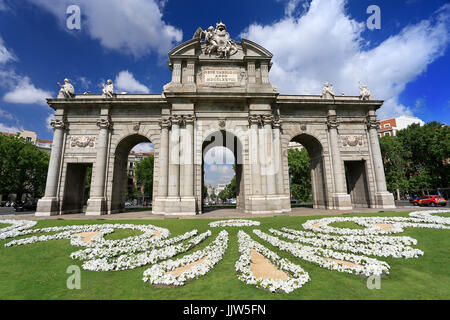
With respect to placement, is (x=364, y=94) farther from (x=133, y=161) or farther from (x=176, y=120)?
(x=133, y=161)

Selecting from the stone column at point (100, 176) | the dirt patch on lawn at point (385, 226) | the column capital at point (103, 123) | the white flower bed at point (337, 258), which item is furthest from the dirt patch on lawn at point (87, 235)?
the dirt patch on lawn at point (385, 226)

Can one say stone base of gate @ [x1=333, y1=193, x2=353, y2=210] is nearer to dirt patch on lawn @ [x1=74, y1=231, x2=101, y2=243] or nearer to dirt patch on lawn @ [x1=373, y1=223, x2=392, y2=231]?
dirt patch on lawn @ [x1=373, y1=223, x2=392, y2=231]

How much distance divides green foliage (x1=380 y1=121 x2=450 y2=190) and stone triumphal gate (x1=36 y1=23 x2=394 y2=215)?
25.1 metres

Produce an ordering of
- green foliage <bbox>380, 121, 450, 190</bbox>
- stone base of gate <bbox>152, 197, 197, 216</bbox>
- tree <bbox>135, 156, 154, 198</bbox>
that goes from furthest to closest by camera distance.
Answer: tree <bbox>135, 156, 154, 198</bbox> → green foliage <bbox>380, 121, 450, 190</bbox> → stone base of gate <bbox>152, 197, 197, 216</bbox>

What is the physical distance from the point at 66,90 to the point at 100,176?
10264 millimetres

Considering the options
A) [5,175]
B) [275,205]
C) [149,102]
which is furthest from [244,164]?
[5,175]

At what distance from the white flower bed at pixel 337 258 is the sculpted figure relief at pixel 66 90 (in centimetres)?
2543

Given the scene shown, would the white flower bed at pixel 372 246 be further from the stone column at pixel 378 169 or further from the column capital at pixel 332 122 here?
the column capital at pixel 332 122

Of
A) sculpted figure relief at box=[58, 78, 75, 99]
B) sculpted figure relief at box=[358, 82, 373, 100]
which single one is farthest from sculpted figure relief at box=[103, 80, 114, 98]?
sculpted figure relief at box=[358, 82, 373, 100]

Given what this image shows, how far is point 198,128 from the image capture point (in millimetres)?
20656

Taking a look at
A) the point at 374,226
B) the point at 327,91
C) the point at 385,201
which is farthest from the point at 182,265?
the point at 327,91

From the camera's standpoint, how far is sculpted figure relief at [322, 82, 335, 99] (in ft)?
75.5

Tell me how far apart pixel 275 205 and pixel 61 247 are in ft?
50.2

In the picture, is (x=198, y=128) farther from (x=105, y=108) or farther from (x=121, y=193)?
(x=121, y=193)
